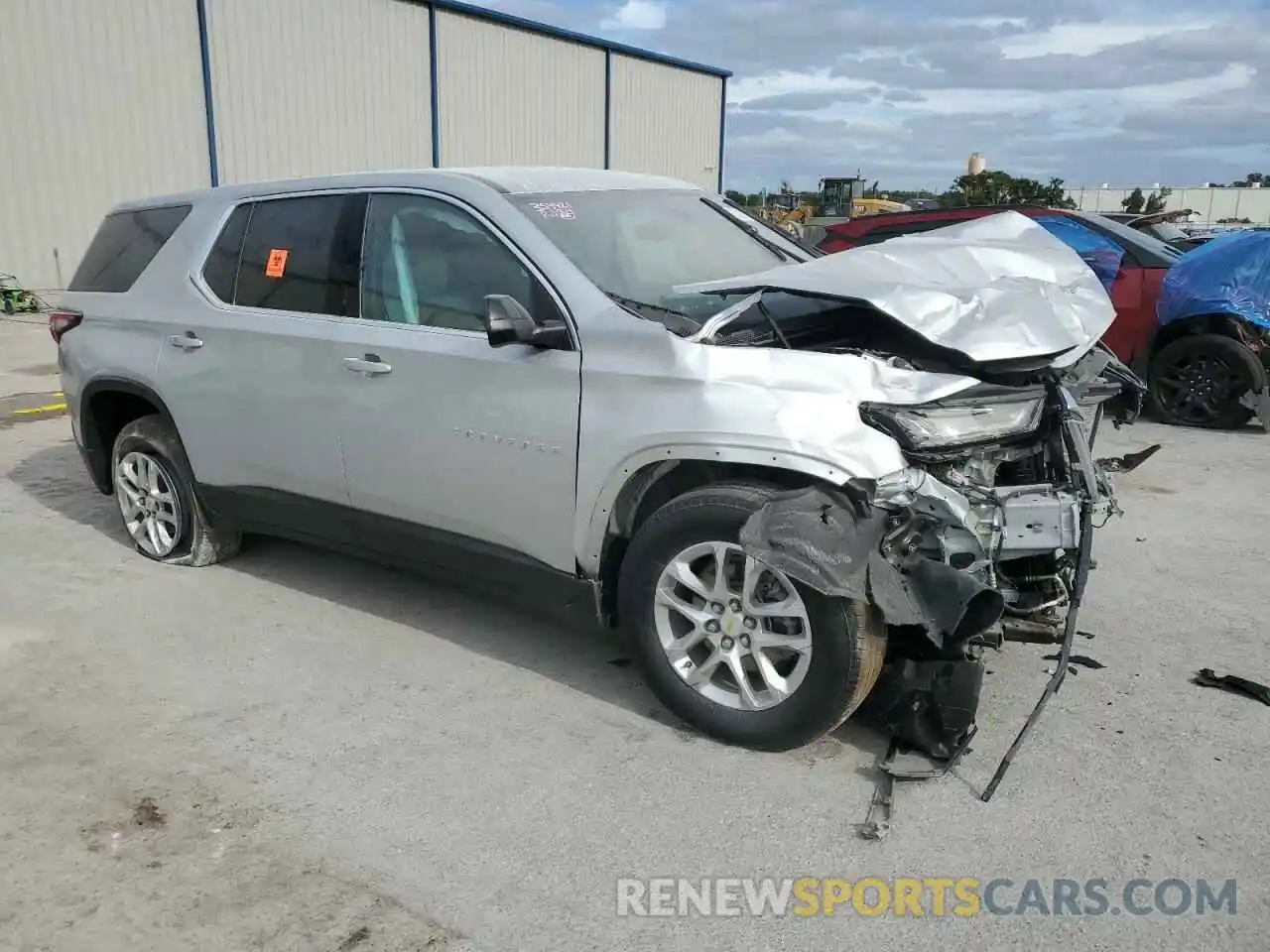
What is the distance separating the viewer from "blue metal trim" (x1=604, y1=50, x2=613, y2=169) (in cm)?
2611

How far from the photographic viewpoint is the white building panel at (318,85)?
61.5ft

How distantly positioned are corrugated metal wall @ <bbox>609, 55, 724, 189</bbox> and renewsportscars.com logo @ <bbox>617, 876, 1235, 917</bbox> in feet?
81.5

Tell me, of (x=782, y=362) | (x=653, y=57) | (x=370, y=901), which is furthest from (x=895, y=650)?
(x=653, y=57)

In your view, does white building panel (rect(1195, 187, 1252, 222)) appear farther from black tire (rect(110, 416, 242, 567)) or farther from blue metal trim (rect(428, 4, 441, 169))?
black tire (rect(110, 416, 242, 567))

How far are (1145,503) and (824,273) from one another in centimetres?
385

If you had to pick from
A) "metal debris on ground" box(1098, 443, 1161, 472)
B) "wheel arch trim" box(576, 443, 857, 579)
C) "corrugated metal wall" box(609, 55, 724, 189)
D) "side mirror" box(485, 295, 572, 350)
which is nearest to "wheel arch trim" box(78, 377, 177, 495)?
"side mirror" box(485, 295, 572, 350)

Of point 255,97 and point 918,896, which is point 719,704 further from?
point 255,97

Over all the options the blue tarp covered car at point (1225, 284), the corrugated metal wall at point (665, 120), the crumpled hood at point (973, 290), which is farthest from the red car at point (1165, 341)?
the corrugated metal wall at point (665, 120)

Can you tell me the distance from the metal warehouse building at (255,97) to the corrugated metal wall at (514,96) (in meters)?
0.04

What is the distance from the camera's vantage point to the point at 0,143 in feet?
53.4

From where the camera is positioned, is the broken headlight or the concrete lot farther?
the broken headlight

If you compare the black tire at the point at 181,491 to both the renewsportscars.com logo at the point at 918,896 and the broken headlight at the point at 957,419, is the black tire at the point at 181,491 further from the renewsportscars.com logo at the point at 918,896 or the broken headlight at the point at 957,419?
the broken headlight at the point at 957,419

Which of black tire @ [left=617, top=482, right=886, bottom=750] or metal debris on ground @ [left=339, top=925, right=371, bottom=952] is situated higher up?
black tire @ [left=617, top=482, right=886, bottom=750]

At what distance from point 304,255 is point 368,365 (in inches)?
29.6
